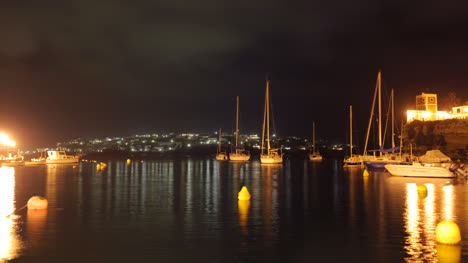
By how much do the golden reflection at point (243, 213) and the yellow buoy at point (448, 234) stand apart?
22.5 feet

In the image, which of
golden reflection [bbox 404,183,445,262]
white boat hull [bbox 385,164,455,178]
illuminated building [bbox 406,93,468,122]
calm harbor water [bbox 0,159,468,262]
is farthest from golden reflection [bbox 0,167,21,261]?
illuminated building [bbox 406,93,468,122]

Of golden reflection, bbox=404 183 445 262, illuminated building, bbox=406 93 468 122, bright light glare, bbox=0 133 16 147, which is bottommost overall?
golden reflection, bbox=404 183 445 262

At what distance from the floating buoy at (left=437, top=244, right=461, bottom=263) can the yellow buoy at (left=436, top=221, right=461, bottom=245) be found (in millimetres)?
234

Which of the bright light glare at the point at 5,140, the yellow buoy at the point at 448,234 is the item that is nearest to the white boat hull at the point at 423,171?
the yellow buoy at the point at 448,234

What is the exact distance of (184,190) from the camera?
33.9 meters

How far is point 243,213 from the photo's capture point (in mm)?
21953

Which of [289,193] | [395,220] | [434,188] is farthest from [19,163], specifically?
[395,220]

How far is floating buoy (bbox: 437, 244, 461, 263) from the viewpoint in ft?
42.3

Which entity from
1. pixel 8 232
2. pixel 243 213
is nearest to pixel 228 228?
pixel 243 213

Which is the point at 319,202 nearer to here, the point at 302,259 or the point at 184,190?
the point at 184,190

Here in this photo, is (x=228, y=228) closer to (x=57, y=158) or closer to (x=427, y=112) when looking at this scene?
(x=57, y=158)

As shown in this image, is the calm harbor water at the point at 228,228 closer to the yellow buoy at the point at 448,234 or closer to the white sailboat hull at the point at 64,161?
the yellow buoy at the point at 448,234

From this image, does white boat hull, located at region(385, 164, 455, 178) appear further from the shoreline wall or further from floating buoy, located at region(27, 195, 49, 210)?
floating buoy, located at region(27, 195, 49, 210)

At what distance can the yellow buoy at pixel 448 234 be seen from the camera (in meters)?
14.9
